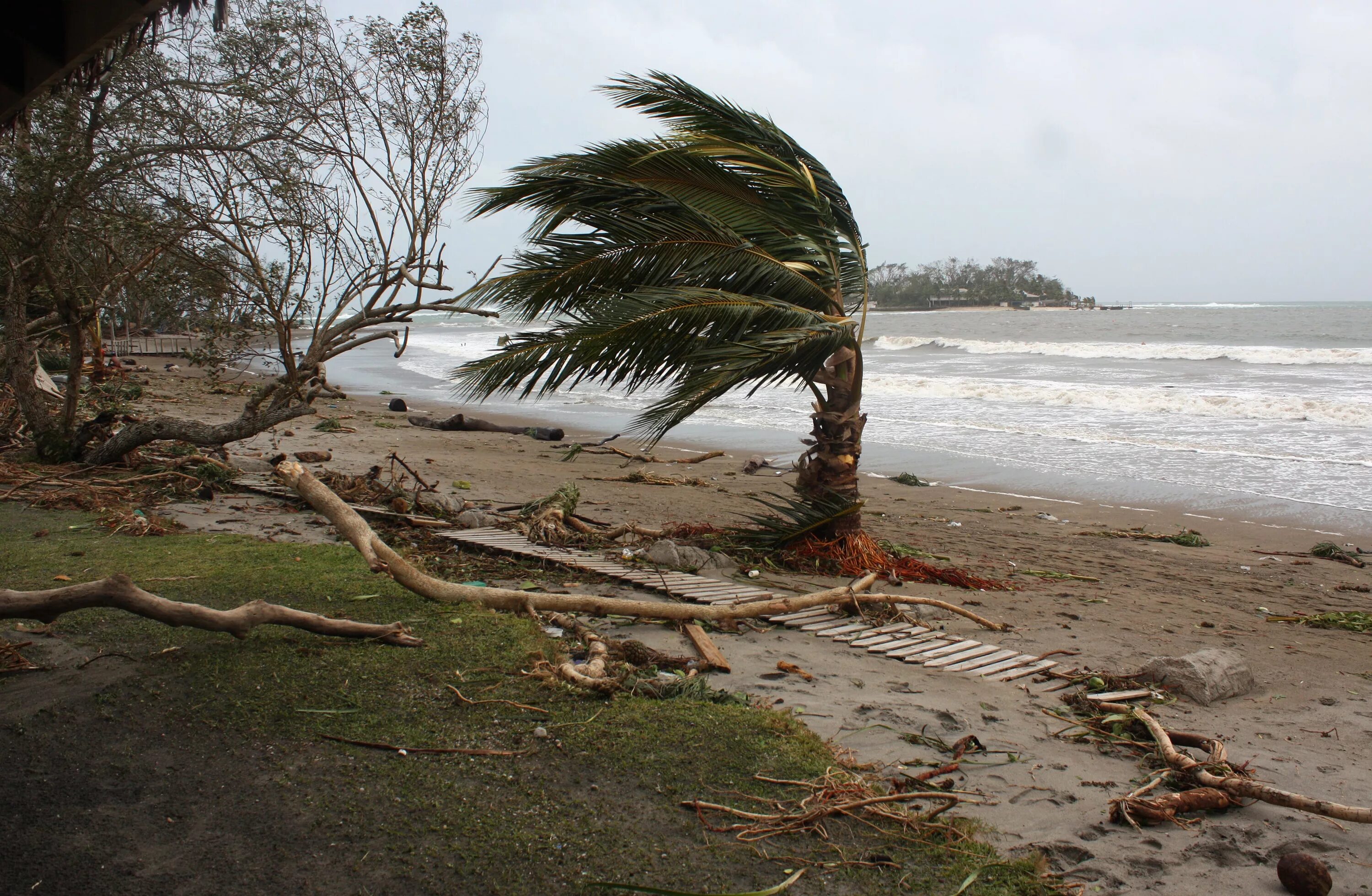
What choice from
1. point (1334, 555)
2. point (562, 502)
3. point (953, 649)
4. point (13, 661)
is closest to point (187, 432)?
point (562, 502)

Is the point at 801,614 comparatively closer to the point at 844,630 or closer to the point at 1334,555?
the point at 844,630

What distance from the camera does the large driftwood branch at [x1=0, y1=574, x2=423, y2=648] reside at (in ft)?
11.5

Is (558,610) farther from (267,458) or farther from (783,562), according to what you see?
(267,458)

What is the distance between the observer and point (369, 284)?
9.33m

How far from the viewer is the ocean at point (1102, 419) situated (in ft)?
38.3

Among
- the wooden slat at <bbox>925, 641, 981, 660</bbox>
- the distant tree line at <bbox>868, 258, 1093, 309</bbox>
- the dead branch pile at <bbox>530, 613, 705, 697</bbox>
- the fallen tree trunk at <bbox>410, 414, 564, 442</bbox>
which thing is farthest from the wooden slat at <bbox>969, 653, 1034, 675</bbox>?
the distant tree line at <bbox>868, 258, 1093, 309</bbox>

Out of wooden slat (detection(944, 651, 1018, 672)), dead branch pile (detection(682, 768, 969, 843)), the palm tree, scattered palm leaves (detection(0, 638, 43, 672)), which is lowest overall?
wooden slat (detection(944, 651, 1018, 672))

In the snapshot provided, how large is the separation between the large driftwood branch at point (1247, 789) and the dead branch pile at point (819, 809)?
905 mm

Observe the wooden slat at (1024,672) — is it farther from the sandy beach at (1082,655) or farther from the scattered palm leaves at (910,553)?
the scattered palm leaves at (910,553)

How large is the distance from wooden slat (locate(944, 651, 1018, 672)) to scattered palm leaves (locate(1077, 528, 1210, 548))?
4834 mm

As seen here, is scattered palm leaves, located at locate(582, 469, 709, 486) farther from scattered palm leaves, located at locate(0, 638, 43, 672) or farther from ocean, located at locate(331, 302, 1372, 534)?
scattered palm leaves, located at locate(0, 638, 43, 672)

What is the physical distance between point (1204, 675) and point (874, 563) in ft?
9.02

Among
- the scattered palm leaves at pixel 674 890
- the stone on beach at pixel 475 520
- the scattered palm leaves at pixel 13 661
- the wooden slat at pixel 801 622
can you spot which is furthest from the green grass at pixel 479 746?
the stone on beach at pixel 475 520

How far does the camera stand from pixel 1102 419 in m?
17.8
